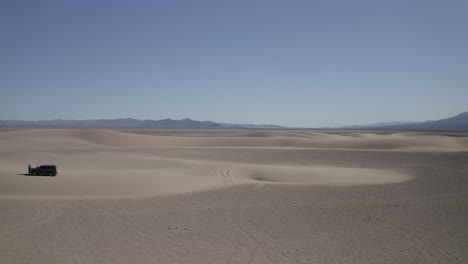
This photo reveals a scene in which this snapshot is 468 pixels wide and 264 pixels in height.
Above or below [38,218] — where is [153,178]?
above

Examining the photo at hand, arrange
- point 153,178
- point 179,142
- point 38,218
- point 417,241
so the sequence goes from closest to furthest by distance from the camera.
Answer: point 417,241 → point 38,218 → point 153,178 → point 179,142

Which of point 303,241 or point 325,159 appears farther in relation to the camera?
point 325,159

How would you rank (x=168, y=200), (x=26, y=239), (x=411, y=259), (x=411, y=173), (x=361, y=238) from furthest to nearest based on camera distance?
1. (x=411, y=173)
2. (x=168, y=200)
3. (x=361, y=238)
4. (x=26, y=239)
5. (x=411, y=259)

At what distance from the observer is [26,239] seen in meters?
8.15

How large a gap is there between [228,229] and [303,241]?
219cm

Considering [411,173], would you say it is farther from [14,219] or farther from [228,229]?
[14,219]

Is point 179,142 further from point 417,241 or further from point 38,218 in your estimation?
point 417,241

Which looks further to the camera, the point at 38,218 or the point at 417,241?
the point at 38,218

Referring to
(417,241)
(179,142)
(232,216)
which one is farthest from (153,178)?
(179,142)

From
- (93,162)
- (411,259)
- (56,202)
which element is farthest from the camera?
(93,162)

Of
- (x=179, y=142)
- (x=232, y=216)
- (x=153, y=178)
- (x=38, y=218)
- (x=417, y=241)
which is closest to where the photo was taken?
(x=417, y=241)

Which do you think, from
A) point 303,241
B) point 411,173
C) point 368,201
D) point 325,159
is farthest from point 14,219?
point 325,159

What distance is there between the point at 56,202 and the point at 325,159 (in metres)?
22.3

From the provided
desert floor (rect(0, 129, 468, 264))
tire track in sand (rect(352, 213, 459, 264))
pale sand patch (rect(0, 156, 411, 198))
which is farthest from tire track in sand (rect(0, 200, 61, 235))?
tire track in sand (rect(352, 213, 459, 264))
